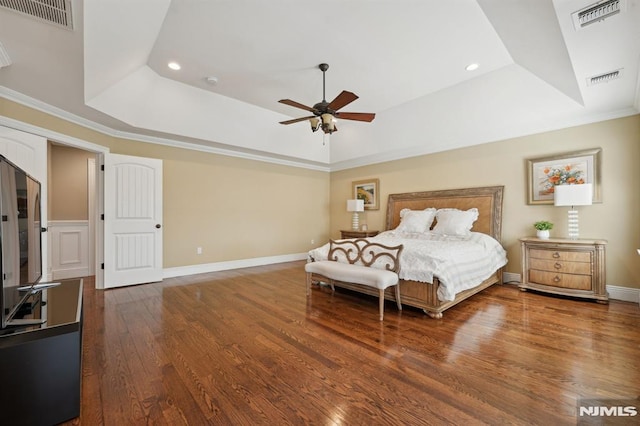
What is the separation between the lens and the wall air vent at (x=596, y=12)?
1.86 meters

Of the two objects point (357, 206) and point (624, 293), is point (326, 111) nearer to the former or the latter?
point (357, 206)

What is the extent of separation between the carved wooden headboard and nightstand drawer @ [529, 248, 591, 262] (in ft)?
2.25

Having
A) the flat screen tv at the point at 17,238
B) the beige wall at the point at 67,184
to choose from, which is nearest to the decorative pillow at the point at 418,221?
the flat screen tv at the point at 17,238

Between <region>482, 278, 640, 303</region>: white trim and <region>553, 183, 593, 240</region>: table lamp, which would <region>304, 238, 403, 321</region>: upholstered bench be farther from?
<region>482, 278, 640, 303</region>: white trim

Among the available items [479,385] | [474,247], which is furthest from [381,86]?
[479,385]

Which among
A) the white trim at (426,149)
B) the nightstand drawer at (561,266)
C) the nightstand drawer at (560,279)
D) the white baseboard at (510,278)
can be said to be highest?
the white trim at (426,149)

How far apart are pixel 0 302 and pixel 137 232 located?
11.0 feet

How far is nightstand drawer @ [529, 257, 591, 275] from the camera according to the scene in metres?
3.40

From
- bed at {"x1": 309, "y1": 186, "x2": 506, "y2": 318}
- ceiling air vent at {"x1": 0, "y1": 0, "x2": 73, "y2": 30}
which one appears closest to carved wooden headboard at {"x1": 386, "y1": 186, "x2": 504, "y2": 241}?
bed at {"x1": 309, "y1": 186, "x2": 506, "y2": 318}

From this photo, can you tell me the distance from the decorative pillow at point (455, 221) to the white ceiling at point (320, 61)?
133cm

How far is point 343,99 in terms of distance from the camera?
10.2 feet

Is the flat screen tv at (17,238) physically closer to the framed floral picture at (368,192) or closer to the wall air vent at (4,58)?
the wall air vent at (4,58)

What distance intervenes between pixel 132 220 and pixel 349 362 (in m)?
4.17

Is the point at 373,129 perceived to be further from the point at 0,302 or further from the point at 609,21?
the point at 0,302
